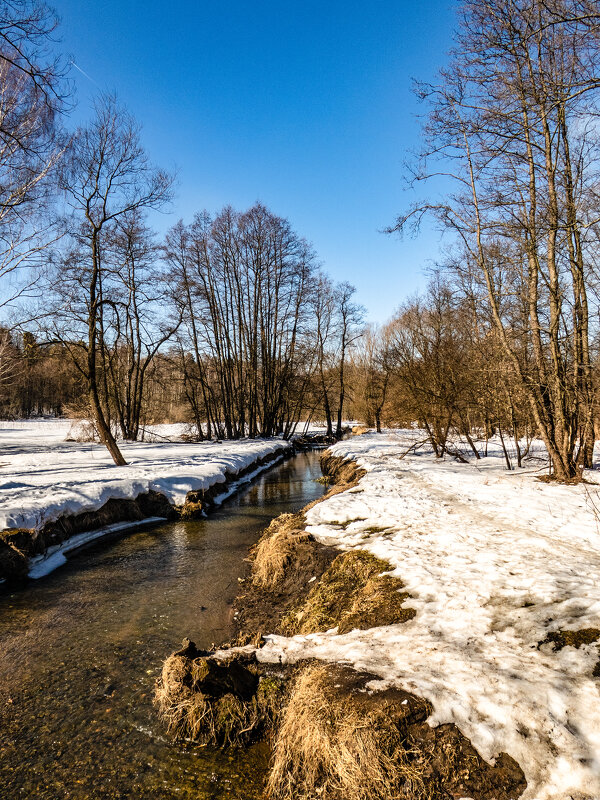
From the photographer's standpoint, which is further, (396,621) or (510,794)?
(396,621)

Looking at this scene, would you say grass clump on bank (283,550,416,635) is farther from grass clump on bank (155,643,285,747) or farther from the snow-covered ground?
grass clump on bank (155,643,285,747)

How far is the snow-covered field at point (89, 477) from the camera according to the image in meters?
7.64

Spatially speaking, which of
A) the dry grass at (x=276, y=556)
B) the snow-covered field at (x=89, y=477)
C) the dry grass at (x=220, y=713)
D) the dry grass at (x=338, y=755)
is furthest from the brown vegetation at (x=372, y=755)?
the snow-covered field at (x=89, y=477)

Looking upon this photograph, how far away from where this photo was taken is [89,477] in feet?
34.4

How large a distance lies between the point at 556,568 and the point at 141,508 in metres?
8.95

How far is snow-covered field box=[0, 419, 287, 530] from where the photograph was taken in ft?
25.1

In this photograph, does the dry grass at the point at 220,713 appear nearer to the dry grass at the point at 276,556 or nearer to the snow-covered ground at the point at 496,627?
the snow-covered ground at the point at 496,627

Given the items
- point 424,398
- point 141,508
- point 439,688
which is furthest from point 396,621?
point 424,398

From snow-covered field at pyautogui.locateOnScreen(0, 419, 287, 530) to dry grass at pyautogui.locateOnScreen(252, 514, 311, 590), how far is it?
4025 mm

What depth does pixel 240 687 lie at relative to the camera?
130 inches

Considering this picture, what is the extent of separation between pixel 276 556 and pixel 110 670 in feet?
8.62

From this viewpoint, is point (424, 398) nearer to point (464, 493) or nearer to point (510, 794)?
point (464, 493)

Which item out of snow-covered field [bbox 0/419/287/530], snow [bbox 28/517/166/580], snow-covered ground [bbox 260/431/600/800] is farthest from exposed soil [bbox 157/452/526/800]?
snow-covered field [bbox 0/419/287/530]

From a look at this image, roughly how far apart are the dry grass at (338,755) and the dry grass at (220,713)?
364 millimetres
